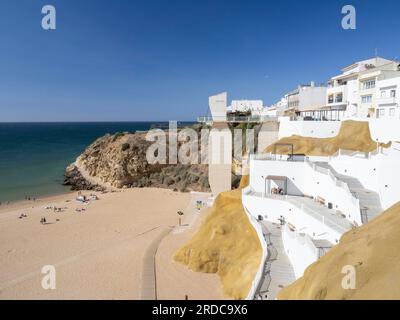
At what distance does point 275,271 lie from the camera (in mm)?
13391

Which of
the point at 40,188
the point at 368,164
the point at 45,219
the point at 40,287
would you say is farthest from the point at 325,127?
the point at 40,188

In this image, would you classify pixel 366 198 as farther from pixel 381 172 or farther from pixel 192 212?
pixel 192 212

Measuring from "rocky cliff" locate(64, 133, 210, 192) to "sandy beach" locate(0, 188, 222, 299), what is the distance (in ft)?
22.7

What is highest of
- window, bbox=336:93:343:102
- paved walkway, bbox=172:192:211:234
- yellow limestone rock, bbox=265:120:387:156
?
window, bbox=336:93:343:102

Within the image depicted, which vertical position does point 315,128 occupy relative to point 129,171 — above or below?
above

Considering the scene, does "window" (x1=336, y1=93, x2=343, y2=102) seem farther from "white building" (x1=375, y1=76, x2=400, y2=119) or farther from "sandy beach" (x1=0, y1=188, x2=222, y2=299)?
"sandy beach" (x1=0, y1=188, x2=222, y2=299)

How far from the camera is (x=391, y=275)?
680 cm

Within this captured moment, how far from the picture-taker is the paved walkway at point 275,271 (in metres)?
12.0

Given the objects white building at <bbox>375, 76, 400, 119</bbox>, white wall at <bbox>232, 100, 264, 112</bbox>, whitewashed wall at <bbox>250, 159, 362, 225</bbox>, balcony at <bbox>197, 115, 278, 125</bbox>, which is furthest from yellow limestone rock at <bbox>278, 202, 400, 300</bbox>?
white wall at <bbox>232, 100, 264, 112</bbox>

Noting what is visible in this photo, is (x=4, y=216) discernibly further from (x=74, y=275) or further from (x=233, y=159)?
(x=233, y=159)

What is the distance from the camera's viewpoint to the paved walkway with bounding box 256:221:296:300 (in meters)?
12.0

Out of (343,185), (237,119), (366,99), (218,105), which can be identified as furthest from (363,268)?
(218,105)

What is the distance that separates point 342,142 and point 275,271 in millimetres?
17686

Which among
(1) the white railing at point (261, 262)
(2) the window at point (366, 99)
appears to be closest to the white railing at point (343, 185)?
(1) the white railing at point (261, 262)
